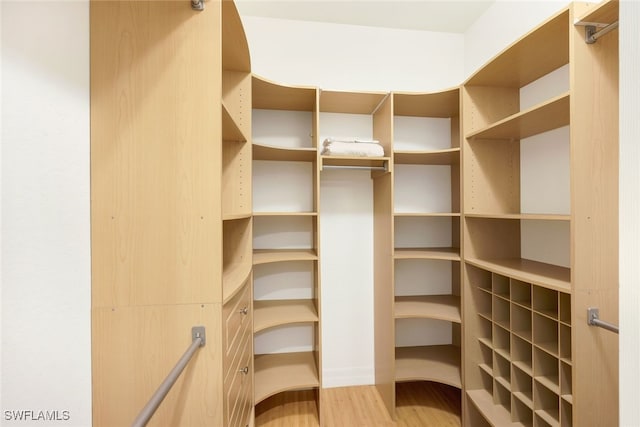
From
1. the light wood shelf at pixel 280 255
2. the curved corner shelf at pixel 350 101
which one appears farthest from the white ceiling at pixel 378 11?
the light wood shelf at pixel 280 255

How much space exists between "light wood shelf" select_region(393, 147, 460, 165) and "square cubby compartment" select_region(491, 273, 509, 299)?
0.86 m

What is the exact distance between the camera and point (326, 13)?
85.0 inches

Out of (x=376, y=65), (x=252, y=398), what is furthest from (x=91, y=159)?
(x=376, y=65)

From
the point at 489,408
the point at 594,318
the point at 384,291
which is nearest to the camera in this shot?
the point at 594,318

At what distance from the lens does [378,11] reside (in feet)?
7.00

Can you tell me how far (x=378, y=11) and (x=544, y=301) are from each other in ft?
7.25

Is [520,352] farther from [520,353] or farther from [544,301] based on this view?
[544,301]

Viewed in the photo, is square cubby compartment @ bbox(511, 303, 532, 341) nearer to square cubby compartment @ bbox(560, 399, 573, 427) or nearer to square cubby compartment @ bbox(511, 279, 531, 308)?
square cubby compartment @ bbox(511, 279, 531, 308)

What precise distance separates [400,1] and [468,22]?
2.14 feet

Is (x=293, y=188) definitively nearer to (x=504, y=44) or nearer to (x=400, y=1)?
(x=400, y=1)

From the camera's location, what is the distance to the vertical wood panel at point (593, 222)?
1164 mm

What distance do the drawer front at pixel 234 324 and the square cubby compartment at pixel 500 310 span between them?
150 cm

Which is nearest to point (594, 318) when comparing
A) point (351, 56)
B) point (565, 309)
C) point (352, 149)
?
point (565, 309)

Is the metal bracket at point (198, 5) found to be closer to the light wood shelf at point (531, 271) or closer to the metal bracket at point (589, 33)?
the metal bracket at point (589, 33)
